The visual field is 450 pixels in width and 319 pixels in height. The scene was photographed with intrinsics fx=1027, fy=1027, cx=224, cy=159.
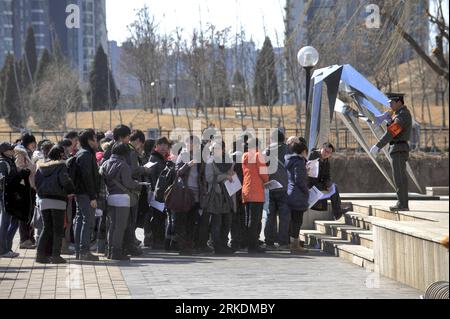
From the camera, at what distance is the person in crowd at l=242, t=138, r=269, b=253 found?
1581 cm

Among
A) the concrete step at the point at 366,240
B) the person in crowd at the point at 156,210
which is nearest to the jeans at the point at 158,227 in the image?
the person in crowd at the point at 156,210

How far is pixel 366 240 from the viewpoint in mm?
14969

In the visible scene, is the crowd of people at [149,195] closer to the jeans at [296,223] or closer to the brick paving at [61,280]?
the jeans at [296,223]

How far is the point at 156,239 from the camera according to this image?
54.3 ft

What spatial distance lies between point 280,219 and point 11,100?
50.4 metres

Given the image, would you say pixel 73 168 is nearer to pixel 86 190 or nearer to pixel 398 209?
pixel 86 190

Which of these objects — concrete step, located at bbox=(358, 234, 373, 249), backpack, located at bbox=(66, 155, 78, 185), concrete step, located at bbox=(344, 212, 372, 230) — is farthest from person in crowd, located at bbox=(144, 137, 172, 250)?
concrete step, located at bbox=(358, 234, 373, 249)

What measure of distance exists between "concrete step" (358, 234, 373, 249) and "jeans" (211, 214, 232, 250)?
6.69 ft

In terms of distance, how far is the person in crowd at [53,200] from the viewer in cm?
1412

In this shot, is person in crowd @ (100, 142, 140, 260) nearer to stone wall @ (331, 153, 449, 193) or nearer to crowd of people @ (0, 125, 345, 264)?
crowd of people @ (0, 125, 345, 264)

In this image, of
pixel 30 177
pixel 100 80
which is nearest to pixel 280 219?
pixel 30 177

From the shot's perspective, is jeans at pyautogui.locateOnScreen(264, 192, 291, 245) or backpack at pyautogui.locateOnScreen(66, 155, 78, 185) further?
jeans at pyautogui.locateOnScreen(264, 192, 291, 245)
